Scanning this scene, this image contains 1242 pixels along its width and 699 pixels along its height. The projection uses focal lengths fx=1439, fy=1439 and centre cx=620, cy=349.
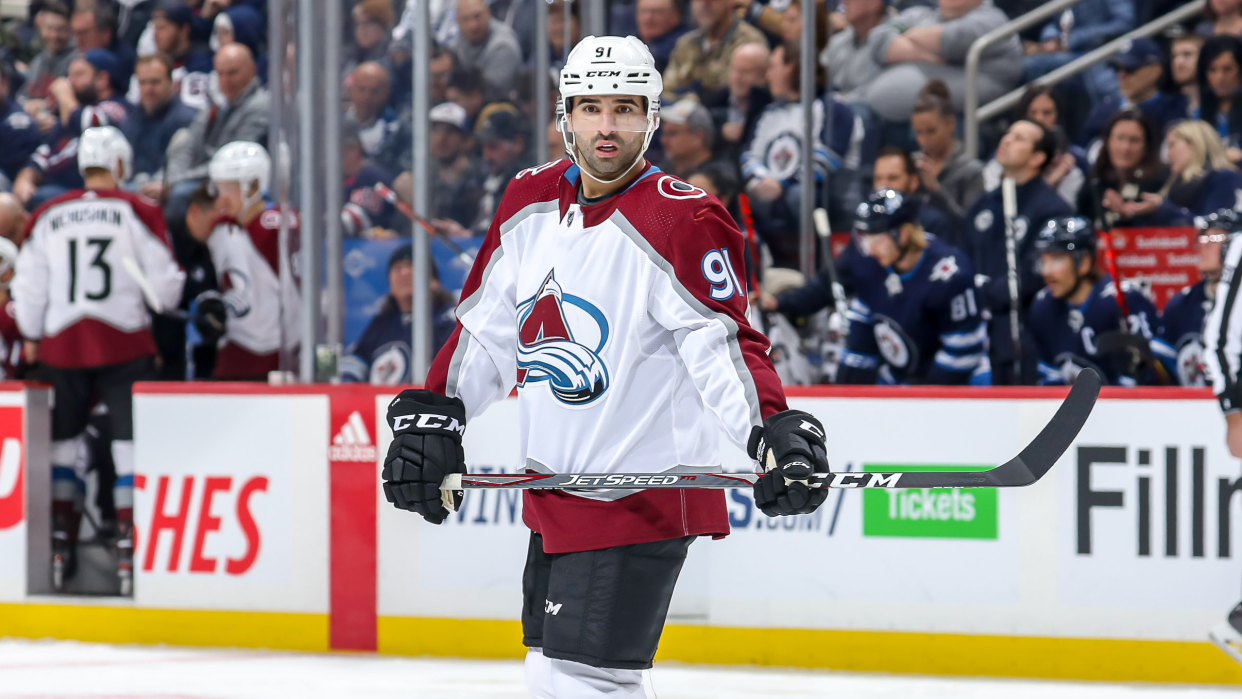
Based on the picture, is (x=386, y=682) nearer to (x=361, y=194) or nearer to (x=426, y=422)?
(x=361, y=194)

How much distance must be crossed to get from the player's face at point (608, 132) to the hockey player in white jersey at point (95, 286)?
3251 millimetres

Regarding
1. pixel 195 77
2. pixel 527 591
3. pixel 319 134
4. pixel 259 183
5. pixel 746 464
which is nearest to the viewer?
pixel 527 591

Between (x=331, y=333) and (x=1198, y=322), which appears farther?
(x=331, y=333)

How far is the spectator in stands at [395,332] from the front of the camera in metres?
4.92

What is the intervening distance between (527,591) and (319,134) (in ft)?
9.63

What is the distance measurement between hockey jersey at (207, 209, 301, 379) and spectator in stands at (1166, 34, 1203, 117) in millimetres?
3239

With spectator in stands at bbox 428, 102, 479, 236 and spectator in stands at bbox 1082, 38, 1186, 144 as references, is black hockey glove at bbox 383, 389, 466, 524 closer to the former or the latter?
spectator in stands at bbox 428, 102, 479, 236

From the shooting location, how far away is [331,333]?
4848mm

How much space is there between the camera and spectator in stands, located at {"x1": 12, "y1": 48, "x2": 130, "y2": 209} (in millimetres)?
6434

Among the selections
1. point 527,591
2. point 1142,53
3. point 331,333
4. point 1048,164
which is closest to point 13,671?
point 331,333

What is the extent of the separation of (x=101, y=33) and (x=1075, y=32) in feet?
14.5

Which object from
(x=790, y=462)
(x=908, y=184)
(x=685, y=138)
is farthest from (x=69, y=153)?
(x=790, y=462)

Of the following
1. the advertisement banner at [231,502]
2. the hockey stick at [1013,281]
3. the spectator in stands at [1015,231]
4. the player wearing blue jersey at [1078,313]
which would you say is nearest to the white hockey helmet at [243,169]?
the advertisement banner at [231,502]

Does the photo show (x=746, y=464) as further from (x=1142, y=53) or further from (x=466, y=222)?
(x=1142, y=53)
